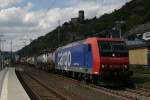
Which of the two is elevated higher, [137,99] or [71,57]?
[71,57]

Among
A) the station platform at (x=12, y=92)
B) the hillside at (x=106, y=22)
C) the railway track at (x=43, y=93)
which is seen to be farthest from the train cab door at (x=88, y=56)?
the hillside at (x=106, y=22)

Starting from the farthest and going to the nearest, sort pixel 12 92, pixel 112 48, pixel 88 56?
pixel 88 56 < pixel 112 48 < pixel 12 92

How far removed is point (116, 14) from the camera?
135250 millimetres

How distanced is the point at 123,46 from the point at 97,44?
1.71m

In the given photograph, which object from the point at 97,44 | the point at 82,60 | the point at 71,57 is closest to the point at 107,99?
the point at 97,44

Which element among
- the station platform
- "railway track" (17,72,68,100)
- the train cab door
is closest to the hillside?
"railway track" (17,72,68,100)

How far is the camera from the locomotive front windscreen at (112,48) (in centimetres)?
2630

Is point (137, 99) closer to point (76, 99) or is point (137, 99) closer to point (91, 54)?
point (76, 99)

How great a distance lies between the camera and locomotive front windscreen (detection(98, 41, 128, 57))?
26.3 m

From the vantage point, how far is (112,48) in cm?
2652

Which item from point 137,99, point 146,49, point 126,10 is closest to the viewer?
point 137,99

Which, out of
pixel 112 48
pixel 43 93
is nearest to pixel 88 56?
pixel 112 48

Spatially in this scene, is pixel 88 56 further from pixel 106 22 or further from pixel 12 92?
pixel 106 22

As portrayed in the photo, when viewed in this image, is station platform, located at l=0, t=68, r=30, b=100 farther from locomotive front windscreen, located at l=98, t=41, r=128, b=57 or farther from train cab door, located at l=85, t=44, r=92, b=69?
locomotive front windscreen, located at l=98, t=41, r=128, b=57
